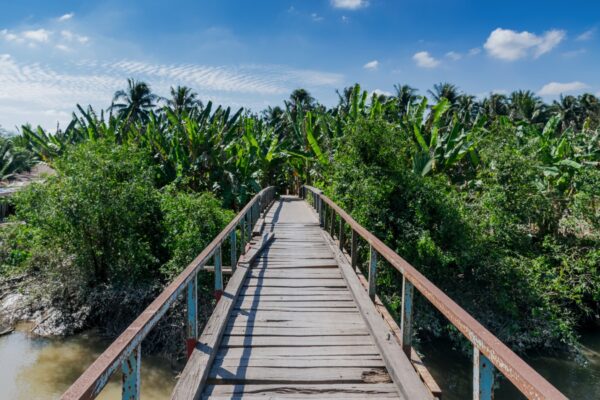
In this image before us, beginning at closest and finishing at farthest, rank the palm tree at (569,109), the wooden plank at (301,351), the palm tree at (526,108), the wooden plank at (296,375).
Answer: the wooden plank at (296,375) → the wooden plank at (301,351) → the palm tree at (526,108) → the palm tree at (569,109)

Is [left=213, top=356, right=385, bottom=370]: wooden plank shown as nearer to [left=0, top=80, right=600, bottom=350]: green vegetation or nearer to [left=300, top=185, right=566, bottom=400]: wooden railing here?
[left=300, top=185, right=566, bottom=400]: wooden railing

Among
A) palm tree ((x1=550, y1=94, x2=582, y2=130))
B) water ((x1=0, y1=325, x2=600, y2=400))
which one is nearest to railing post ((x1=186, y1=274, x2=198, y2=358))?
water ((x1=0, y1=325, x2=600, y2=400))

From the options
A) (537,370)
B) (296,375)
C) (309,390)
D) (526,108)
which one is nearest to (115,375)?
(296,375)

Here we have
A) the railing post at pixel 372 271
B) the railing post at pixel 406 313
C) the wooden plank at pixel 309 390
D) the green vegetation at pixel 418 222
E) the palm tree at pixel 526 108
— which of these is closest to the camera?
the wooden plank at pixel 309 390

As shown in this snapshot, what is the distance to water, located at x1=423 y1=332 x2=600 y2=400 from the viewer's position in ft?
29.7

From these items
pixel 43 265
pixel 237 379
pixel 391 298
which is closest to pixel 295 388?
pixel 237 379

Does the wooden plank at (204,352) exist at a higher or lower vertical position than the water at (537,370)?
higher

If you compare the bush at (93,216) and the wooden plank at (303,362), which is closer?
the wooden plank at (303,362)

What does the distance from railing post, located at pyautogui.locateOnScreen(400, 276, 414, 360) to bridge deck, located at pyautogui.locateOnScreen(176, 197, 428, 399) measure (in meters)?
0.27

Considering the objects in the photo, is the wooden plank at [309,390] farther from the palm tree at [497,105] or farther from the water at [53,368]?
the palm tree at [497,105]

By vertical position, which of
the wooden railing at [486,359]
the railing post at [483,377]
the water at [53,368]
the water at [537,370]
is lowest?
the water at [537,370]

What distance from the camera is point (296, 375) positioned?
3195 mm

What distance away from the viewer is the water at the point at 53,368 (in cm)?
834

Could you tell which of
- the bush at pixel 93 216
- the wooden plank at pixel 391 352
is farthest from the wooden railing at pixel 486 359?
the bush at pixel 93 216
